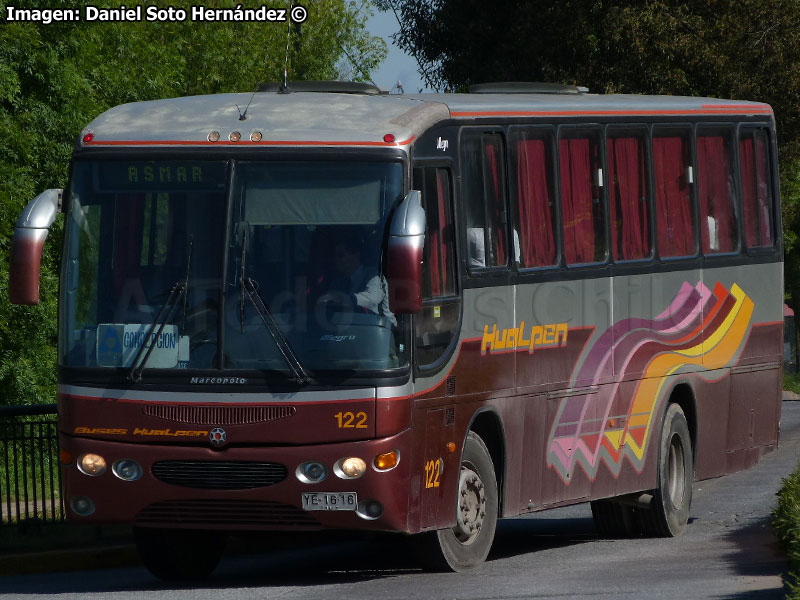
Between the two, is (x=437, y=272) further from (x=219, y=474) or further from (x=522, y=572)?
(x=522, y=572)

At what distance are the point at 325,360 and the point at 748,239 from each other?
22.4 ft

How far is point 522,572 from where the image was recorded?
494 inches

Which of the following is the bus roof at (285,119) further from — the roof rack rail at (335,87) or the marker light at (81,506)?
the marker light at (81,506)

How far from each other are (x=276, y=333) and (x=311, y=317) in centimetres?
24

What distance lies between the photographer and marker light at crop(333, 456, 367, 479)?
11078 millimetres

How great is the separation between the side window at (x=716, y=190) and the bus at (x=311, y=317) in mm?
2776

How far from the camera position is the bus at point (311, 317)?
36.4 ft

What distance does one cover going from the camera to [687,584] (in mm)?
11281

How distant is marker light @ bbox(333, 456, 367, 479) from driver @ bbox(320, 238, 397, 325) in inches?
35.2

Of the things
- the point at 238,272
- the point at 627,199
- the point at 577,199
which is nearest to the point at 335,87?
the point at 577,199

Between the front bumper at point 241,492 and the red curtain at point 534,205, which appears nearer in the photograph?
the front bumper at point 241,492

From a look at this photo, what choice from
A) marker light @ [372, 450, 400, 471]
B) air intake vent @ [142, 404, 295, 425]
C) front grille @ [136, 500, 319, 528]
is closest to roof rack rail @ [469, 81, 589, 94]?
marker light @ [372, 450, 400, 471]

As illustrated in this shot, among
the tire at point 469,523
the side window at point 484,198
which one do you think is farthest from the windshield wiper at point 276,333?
the side window at point 484,198

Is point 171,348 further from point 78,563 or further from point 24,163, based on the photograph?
point 24,163
